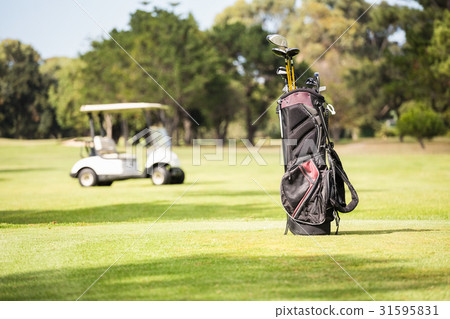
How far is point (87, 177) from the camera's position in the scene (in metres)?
16.2

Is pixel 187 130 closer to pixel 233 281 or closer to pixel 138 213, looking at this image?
pixel 138 213

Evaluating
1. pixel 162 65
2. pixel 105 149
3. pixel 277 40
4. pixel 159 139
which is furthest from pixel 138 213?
pixel 162 65

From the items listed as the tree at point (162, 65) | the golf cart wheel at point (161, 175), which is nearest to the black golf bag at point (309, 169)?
the golf cart wheel at point (161, 175)

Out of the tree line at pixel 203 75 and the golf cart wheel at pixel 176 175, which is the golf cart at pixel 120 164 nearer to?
the golf cart wheel at pixel 176 175

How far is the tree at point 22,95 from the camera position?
46531mm

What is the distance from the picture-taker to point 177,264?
4.97 m

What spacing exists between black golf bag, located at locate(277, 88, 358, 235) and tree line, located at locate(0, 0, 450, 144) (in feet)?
113

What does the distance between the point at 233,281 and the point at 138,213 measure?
21.5ft

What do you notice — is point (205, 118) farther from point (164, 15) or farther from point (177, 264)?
point (177, 264)

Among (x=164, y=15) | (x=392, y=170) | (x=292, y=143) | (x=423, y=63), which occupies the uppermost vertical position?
(x=164, y=15)

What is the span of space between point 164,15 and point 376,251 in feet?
158

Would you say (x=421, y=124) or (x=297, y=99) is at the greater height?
(x=297, y=99)

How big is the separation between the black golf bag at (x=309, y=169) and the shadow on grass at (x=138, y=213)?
156 inches
